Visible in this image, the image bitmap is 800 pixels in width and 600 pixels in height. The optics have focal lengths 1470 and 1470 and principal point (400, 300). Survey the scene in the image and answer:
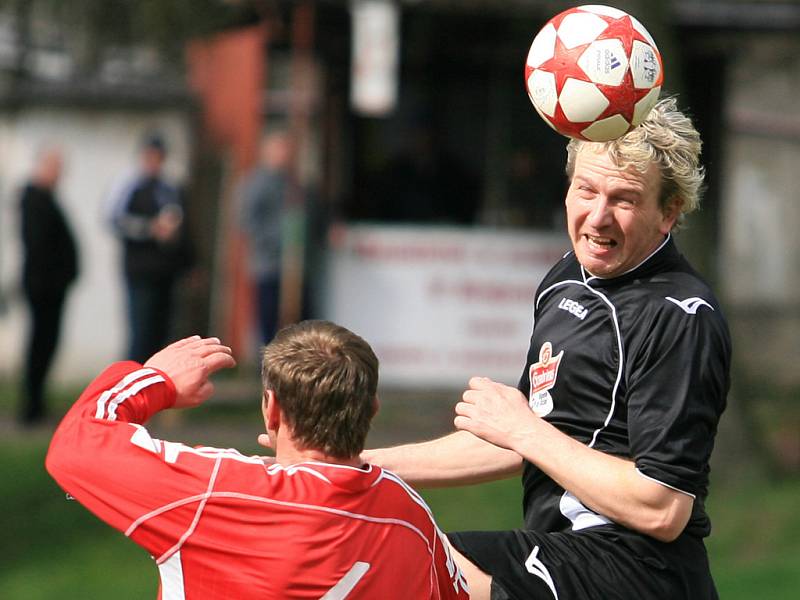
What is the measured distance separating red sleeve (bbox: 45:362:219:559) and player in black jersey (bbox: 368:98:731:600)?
770 mm

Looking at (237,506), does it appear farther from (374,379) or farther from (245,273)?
(245,273)

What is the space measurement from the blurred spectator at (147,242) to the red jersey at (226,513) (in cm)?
808

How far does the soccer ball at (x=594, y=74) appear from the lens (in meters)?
3.82

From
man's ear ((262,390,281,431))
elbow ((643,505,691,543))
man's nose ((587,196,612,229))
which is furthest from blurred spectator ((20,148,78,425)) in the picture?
elbow ((643,505,691,543))

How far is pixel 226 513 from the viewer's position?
3279 millimetres

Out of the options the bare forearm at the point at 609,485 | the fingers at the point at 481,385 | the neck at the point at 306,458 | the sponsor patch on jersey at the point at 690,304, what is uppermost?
the sponsor patch on jersey at the point at 690,304

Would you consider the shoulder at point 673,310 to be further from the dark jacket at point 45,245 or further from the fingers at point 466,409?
the dark jacket at point 45,245

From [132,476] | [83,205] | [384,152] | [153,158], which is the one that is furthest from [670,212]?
[384,152]

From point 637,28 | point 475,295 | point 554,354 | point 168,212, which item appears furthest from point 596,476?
point 475,295

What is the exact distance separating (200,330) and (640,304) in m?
10.1

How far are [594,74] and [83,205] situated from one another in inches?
390

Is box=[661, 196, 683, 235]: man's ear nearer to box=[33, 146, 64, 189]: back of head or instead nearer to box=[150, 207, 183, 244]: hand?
box=[150, 207, 183, 244]: hand

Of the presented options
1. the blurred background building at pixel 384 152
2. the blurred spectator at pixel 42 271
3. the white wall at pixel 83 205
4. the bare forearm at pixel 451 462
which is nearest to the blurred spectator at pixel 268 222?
the blurred background building at pixel 384 152

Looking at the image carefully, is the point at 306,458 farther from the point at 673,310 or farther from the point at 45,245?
the point at 45,245
